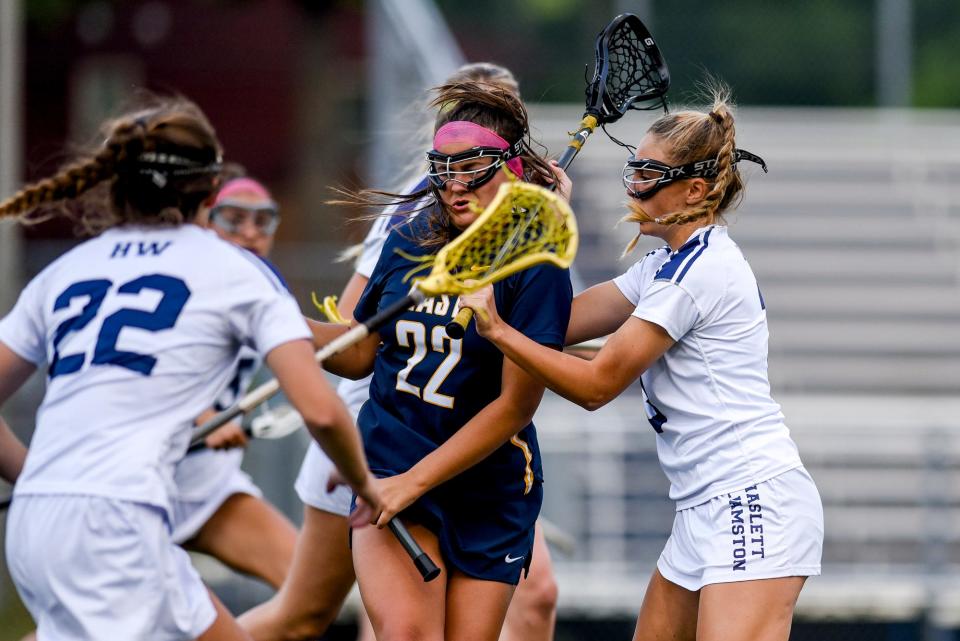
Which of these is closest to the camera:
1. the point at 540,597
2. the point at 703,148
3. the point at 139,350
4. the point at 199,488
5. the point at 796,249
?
the point at 139,350

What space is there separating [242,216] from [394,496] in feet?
7.63

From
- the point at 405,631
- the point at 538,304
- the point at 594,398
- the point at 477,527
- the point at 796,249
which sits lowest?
the point at 796,249

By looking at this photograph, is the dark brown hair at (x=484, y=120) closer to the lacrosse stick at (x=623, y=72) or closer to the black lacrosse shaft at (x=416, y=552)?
the lacrosse stick at (x=623, y=72)

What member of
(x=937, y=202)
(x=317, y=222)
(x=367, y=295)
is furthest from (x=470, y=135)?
(x=317, y=222)

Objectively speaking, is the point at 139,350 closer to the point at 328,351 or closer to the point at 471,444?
the point at 328,351

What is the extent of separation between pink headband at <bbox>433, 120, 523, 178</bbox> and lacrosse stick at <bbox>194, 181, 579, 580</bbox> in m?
0.27

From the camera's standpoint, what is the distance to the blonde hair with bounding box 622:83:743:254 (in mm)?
4070

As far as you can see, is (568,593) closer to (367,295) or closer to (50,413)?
(367,295)

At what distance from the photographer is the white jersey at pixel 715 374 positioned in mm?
3928

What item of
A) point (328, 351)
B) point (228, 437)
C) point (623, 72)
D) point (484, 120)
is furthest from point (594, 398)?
point (228, 437)

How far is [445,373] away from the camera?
3.96 m

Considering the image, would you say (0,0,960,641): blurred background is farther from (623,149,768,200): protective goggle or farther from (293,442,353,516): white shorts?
(623,149,768,200): protective goggle

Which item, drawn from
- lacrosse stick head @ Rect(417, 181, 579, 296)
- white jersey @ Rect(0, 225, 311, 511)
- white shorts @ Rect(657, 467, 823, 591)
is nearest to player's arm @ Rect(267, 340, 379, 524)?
white jersey @ Rect(0, 225, 311, 511)

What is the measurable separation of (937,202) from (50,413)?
10.8 metres
